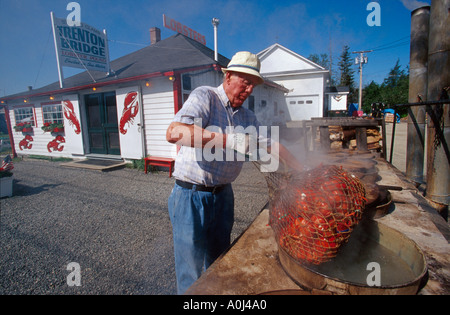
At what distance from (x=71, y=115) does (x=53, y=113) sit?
5.65 ft

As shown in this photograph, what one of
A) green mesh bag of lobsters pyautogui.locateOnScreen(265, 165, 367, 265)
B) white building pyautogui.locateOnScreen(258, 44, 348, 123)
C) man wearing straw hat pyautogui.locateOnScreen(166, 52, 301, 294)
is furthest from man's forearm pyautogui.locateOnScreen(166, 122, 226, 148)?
white building pyautogui.locateOnScreen(258, 44, 348, 123)

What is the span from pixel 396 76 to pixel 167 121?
268 ft

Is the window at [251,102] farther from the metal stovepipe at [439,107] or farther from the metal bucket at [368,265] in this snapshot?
the metal bucket at [368,265]

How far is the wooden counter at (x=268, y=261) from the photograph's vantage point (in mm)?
1299

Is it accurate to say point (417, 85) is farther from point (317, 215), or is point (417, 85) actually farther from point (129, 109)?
point (129, 109)

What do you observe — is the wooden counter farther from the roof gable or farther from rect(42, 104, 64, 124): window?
the roof gable

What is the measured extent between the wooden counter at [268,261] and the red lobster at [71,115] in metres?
11.1

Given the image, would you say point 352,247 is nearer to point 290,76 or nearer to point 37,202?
point 37,202

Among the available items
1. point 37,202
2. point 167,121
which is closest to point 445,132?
point 167,121

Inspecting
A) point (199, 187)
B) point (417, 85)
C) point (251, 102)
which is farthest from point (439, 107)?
point (251, 102)

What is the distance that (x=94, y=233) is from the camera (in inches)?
161

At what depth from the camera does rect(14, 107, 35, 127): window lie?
1234 cm

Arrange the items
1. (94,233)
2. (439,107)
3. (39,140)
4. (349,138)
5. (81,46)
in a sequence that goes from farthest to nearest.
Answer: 1. (39,140)
2. (81,46)
3. (349,138)
4. (94,233)
5. (439,107)

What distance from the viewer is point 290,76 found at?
69.2ft
